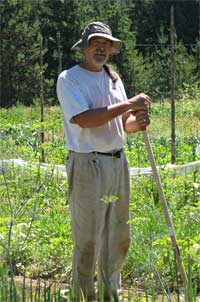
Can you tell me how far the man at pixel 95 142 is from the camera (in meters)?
3.16

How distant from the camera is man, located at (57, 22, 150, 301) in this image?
3.16 metres

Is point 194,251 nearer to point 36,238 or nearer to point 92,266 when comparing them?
point 92,266

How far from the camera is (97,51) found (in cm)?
324

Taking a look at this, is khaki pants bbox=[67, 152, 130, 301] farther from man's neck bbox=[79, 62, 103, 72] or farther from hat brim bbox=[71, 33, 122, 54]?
hat brim bbox=[71, 33, 122, 54]

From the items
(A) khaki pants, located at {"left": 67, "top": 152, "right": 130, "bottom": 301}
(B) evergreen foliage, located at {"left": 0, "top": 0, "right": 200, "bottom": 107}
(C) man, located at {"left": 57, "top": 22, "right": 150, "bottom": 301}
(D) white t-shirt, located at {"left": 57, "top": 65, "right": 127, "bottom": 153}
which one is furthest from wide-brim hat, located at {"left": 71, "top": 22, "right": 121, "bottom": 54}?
(B) evergreen foliage, located at {"left": 0, "top": 0, "right": 200, "bottom": 107}

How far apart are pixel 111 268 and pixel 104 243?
134 mm

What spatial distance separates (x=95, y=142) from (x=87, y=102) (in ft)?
0.63

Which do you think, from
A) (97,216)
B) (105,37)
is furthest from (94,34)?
(97,216)

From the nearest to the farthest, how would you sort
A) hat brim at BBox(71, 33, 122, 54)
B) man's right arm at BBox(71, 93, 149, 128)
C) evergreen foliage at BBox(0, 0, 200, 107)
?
man's right arm at BBox(71, 93, 149, 128)
hat brim at BBox(71, 33, 122, 54)
evergreen foliage at BBox(0, 0, 200, 107)

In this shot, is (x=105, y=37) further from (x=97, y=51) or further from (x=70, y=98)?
(x=70, y=98)

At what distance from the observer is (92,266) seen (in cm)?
344

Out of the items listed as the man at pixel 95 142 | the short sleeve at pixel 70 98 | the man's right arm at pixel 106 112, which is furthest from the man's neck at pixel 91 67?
the man's right arm at pixel 106 112

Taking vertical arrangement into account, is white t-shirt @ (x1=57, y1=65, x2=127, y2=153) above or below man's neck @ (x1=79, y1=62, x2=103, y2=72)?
below

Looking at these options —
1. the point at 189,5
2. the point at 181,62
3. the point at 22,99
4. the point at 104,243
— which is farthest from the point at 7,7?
the point at 104,243
